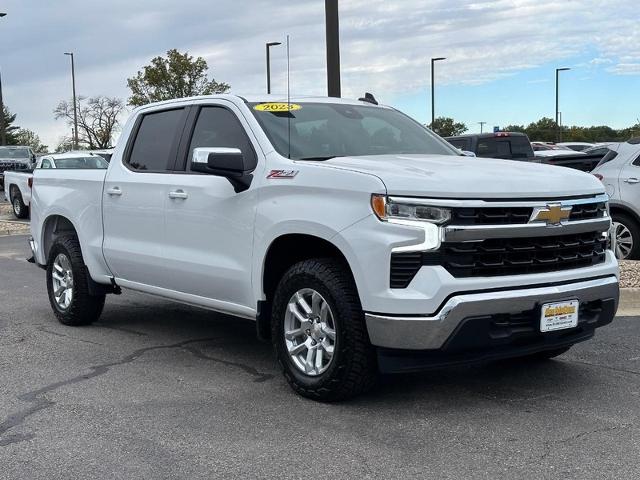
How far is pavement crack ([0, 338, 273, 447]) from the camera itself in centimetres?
443

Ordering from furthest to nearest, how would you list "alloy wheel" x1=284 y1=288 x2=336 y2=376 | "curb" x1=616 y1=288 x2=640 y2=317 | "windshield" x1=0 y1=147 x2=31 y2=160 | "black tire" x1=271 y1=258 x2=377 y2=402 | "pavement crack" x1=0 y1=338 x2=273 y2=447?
"windshield" x1=0 y1=147 x2=31 y2=160, "curb" x1=616 y1=288 x2=640 y2=317, "alloy wheel" x1=284 y1=288 x2=336 y2=376, "black tire" x1=271 y1=258 x2=377 y2=402, "pavement crack" x1=0 y1=338 x2=273 y2=447

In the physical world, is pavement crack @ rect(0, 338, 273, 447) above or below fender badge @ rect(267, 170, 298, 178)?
below

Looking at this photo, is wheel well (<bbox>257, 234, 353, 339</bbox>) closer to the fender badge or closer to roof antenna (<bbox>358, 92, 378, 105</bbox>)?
the fender badge

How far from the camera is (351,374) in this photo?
183 inches

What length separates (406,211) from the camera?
4.37 meters

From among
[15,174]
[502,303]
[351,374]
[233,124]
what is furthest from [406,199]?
[15,174]

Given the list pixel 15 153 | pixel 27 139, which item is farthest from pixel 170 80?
pixel 27 139

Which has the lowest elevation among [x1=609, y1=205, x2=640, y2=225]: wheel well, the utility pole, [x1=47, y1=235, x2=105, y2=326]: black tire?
[x1=47, y1=235, x2=105, y2=326]: black tire

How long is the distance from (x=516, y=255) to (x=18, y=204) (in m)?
18.6

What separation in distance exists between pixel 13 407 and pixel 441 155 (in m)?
3.30

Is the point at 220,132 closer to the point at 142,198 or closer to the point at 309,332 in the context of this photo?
the point at 142,198

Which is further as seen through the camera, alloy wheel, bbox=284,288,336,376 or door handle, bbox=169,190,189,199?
door handle, bbox=169,190,189,199

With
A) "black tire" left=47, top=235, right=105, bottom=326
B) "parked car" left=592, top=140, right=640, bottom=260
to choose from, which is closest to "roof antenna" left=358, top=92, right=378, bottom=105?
"black tire" left=47, top=235, right=105, bottom=326

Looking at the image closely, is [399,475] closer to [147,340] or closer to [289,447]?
[289,447]
